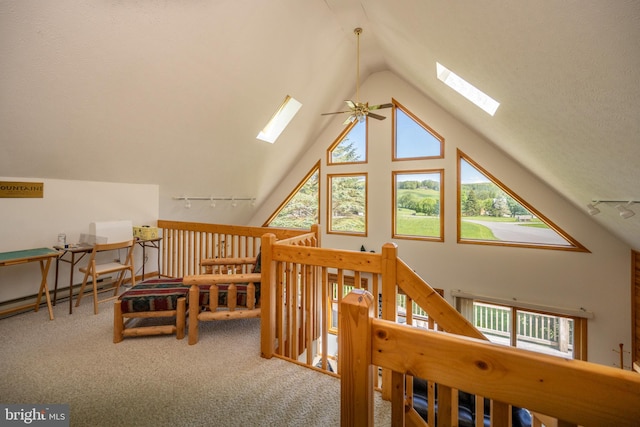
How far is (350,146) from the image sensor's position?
6152 mm

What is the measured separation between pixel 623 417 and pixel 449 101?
15.3ft

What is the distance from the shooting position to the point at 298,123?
527 cm

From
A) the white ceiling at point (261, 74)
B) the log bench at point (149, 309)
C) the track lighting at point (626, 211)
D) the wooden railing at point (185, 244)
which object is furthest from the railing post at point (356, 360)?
the track lighting at point (626, 211)

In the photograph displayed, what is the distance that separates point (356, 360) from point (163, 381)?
1.83m

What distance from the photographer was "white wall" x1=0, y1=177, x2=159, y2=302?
3037 millimetres

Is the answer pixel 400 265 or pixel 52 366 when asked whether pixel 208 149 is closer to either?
pixel 52 366

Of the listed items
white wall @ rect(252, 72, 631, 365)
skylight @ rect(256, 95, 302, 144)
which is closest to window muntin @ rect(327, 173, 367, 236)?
white wall @ rect(252, 72, 631, 365)

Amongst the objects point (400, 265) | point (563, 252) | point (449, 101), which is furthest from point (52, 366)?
point (563, 252)

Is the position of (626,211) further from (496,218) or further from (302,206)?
(302,206)

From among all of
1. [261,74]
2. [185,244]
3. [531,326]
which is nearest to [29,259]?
[185,244]

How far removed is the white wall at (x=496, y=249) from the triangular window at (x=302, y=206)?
0.70ft

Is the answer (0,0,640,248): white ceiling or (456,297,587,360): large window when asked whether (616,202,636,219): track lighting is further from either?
(456,297,587,360): large window

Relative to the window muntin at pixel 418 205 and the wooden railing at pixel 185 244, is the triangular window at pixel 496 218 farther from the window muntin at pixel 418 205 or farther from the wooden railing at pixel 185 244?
the wooden railing at pixel 185 244

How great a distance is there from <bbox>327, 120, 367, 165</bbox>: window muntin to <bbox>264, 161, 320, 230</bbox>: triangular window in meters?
0.47
